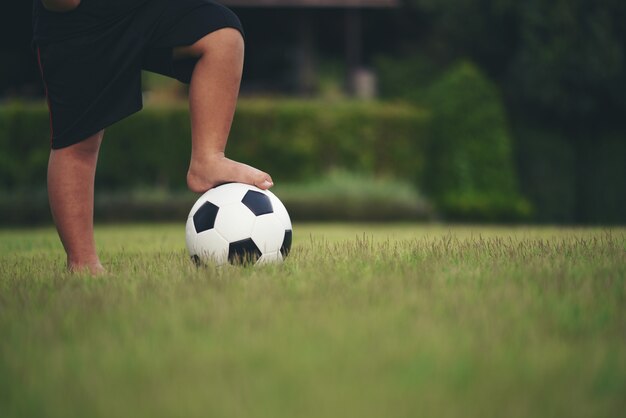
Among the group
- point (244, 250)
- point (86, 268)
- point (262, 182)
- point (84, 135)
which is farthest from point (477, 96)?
point (86, 268)

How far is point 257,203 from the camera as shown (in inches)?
161

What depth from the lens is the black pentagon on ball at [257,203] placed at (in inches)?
160

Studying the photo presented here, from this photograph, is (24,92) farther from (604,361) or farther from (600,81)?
(604,361)

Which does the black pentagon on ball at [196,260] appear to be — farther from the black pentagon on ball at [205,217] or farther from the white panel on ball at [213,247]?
the black pentagon on ball at [205,217]

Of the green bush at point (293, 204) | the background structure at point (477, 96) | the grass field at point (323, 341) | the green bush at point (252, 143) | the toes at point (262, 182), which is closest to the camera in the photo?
the grass field at point (323, 341)

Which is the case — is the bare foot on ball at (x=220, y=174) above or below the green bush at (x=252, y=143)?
above

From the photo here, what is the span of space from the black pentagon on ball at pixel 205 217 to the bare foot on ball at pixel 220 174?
0.14 m

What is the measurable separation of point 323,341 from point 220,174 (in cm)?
203

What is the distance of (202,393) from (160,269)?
202 centimetres

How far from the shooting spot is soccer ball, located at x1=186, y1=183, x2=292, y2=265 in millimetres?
3971

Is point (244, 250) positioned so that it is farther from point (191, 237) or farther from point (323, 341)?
point (323, 341)

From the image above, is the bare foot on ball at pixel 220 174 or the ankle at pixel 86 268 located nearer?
the ankle at pixel 86 268

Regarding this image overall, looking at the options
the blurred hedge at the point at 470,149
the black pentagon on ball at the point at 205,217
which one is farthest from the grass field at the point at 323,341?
the blurred hedge at the point at 470,149

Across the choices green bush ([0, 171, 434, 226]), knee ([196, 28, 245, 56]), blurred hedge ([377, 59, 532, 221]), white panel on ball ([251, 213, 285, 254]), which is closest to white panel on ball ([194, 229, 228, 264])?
white panel on ball ([251, 213, 285, 254])
